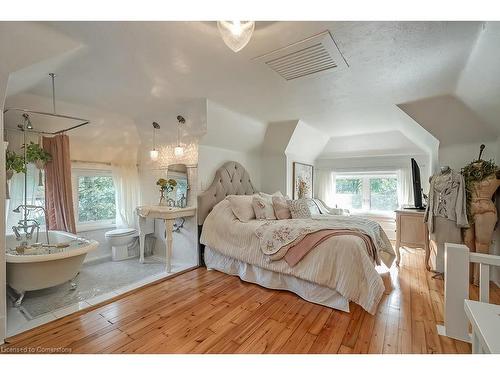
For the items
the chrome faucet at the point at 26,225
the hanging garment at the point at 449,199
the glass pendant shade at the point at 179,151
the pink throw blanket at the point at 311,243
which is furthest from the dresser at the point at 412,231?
the chrome faucet at the point at 26,225

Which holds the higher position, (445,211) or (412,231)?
(445,211)

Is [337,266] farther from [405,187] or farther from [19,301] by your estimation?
[405,187]

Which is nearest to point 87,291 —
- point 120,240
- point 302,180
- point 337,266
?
point 120,240

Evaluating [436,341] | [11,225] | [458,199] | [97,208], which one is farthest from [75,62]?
[458,199]

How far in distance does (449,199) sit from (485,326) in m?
2.19

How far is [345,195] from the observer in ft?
17.8

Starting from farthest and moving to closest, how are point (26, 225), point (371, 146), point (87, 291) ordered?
point (371, 146)
point (26, 225)
point (87, 291)

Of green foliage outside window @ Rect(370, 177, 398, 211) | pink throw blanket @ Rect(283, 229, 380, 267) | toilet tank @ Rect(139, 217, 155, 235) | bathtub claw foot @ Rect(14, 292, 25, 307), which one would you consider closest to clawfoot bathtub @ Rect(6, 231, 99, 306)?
bathtub claw foot @ Rect(14, 292, 25, 307)

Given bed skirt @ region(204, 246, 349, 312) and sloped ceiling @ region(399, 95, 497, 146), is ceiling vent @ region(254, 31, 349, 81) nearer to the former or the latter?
sloped ceiling @ region(399, 95, 497, 146)

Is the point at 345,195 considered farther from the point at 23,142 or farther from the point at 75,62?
the point at 23,142

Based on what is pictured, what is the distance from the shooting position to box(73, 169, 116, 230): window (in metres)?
3.61

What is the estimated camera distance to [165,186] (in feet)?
11.2

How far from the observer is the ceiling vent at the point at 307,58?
1.72 m
